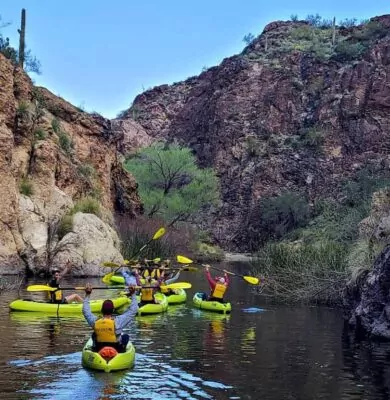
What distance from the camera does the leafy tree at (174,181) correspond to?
48.2 meters

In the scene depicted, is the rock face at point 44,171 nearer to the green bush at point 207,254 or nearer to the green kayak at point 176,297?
the green bush at point 207,254

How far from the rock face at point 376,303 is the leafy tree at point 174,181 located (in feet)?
109

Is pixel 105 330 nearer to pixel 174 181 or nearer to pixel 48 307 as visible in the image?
pixel 48 307

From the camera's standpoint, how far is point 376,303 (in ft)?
47.6

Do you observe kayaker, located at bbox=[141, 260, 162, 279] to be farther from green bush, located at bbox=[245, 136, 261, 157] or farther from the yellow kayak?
green bush, located at bbox=[245, 136, 261, 157]

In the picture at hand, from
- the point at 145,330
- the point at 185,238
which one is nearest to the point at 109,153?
the point at 185,238

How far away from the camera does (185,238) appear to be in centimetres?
4253

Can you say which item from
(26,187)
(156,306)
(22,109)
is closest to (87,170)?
(22,109)

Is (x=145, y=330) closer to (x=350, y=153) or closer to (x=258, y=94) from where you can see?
(x=350, y=153)

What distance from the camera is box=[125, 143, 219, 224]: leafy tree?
4825 centimetres

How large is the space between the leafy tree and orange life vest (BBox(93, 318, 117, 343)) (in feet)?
120

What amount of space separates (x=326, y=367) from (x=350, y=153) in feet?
159

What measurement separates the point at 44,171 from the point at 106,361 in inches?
876

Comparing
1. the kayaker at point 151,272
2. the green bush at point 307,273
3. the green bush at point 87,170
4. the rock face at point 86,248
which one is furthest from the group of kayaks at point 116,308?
the green bush at point 87,170
